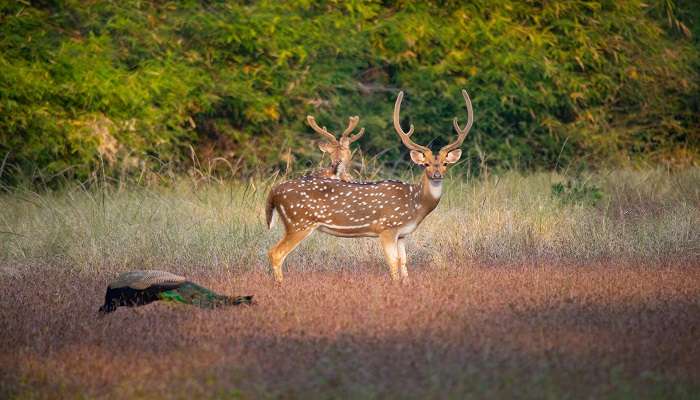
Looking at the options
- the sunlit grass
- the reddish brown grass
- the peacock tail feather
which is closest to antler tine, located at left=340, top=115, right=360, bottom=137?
the sunlit grass

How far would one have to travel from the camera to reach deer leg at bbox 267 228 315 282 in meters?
10.0

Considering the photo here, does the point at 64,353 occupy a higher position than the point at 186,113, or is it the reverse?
the point at 64,353

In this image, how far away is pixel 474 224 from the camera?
12531 mm

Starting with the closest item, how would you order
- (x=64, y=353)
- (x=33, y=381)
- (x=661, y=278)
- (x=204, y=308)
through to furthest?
(x=33, y=381) → (x=64, y=353) → (x=204, y=308) → (x=661, y=278)

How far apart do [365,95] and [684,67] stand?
678 centimetres

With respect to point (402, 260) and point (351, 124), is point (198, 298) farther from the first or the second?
point (351, 124)

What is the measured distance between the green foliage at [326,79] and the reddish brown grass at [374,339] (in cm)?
785

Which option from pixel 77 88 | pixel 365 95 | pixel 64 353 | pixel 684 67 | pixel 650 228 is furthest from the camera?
pixel 684 67

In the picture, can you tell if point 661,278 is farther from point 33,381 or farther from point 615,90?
point 615,90

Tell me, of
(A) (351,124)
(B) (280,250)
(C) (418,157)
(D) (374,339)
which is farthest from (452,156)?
(A) (351,124)

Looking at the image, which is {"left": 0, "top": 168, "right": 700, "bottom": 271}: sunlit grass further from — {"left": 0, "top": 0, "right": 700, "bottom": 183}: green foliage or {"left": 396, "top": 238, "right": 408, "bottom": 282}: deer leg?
{"left": 0, "top": 0, "right": 700, "bottom": 183}: green foliage

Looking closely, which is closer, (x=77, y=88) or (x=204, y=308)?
(x=204, y=308)

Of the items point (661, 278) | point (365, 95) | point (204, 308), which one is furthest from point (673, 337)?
point (365, 95)

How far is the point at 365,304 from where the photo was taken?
8438 millimetres
